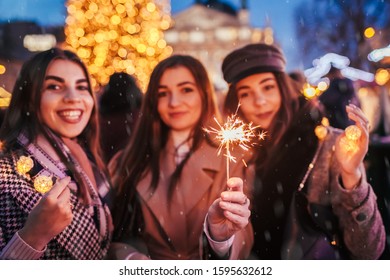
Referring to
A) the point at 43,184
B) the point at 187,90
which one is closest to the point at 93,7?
the point at 187,90

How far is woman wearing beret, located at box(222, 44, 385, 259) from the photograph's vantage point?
9.80 feet

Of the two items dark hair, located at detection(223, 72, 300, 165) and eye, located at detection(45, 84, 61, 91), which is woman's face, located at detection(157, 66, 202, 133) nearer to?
dark hair, located at detection(223, 72, 300, 165)

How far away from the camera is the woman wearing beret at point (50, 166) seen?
2.91m

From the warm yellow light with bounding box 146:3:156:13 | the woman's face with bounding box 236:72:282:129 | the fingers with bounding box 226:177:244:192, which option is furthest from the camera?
the warm yellow light with bounding box 146:3:156:13

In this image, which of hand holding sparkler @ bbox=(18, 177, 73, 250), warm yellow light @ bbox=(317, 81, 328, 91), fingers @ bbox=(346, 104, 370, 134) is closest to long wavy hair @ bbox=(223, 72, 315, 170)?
warm yellow light @ bbox=(317, 81, 328, 91)

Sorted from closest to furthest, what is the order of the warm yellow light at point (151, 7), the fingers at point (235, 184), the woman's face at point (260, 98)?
the fingers at point (235, 184) → the woman's face at point (260, 98) → the warm yellow light at point (151, 7)

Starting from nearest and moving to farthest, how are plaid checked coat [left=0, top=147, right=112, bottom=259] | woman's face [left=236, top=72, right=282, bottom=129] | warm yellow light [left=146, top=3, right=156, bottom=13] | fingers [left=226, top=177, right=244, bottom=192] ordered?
1. fingers [left=226, top=177, right=244, bottom=192]
2. plaid checked coat [left=0, top=147, right=112, bottom=259]
3. woman's face [left=236, top=72, right=282, bottom=129]
4. warm yellow light [left=146, top=3, right=156, bottom=13]

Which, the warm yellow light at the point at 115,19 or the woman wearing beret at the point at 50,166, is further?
the warm yellow light at the point at 115,19

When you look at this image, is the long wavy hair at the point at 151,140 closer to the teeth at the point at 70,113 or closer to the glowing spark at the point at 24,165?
the teeth at the point at 70,113

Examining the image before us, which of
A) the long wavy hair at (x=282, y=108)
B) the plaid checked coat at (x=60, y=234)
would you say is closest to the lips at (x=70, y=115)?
the plaid checked coat at (x=60, y=234)

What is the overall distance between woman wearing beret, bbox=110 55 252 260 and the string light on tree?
0.51ft

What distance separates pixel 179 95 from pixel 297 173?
0.83m

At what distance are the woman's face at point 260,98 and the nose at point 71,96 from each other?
934mm

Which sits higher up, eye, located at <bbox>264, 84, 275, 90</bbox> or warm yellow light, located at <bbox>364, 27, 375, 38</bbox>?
warm yellow light, located at <bbox>364, 27, 375, 38</bbox>
